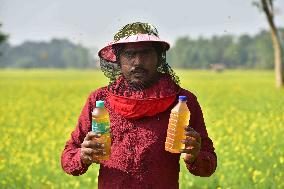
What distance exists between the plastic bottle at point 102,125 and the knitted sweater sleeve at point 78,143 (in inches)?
7.1

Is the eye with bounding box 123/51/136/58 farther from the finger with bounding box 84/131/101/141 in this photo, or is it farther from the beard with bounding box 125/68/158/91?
the finger with bounding box 84/131/101/141

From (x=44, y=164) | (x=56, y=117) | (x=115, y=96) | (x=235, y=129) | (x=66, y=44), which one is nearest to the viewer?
(x=115, y=96)

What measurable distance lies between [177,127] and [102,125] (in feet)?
1.16

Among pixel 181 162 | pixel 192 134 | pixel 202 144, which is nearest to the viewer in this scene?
pixel 192 134

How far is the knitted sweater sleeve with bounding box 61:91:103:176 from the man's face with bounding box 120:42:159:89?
239 millimetres

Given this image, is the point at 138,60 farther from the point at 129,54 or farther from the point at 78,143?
the point at 78,143

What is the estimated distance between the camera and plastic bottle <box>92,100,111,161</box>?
10.4 ft

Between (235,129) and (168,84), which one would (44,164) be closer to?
(235,129)

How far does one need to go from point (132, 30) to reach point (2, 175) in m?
5.20

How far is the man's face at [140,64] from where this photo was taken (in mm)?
3262

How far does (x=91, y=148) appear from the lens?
123 inches

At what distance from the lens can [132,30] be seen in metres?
3.36

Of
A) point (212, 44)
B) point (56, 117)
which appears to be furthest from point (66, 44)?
point (56, 117)

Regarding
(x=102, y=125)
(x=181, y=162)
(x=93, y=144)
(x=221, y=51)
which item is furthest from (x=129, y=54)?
(x=221, y=51)
